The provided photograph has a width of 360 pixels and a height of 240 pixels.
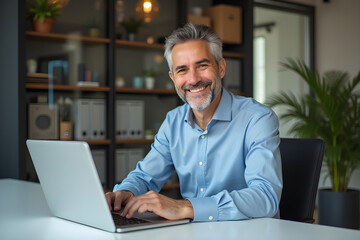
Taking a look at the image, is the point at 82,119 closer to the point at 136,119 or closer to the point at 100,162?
the point at 100,162

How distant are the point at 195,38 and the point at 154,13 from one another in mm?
2537

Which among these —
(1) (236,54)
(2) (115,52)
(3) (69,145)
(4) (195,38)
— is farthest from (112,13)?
(3) (69,145)

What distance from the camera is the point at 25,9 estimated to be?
3.32 m

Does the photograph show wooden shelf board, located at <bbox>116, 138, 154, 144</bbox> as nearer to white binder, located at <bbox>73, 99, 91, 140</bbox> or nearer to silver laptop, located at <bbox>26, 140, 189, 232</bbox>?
white binder, located at <bbox>73, 99, 91, 140</bbox>

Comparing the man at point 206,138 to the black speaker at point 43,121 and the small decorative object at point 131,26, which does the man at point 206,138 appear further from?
the small decorative object at point 131,26

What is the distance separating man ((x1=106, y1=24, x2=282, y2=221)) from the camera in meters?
1.66

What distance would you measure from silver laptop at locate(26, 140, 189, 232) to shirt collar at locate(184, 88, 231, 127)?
0.56m

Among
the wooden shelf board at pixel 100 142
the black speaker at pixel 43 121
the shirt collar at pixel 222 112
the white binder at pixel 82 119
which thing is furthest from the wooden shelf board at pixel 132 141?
the shirt collar at pixel 222 112

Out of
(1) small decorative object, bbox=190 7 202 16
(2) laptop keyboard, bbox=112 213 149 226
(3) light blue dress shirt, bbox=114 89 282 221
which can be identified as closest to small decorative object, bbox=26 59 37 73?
(1) small decorative object, bbox=190 7 202 16

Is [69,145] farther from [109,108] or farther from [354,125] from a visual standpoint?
[354,125]

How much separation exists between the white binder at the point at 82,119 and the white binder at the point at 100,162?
6.3 inches

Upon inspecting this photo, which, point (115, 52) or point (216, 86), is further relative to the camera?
point (115, 52)

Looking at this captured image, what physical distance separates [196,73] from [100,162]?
2251mm

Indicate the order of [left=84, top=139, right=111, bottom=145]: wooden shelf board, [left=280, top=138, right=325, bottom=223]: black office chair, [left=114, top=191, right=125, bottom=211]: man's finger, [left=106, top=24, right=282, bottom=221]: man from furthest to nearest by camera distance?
[left=84, top=139, right=111, bottom=145]: wooden shelf board → [left=280, top=138, right=325, bottom=223]: black office chair → [left=106, top=24, right=282, bottom=221]: man → [left=114, top=191, right=125, bottom=211]: man's finger
